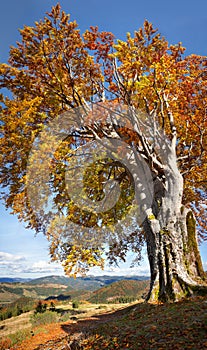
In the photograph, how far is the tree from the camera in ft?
39.2

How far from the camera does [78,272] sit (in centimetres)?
1206

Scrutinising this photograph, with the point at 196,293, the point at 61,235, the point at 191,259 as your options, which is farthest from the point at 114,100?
the point at 196,293

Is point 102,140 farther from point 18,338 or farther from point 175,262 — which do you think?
A: point 18,338

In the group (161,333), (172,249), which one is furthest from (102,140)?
(161,333)

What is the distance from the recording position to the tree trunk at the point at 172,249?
10422mm

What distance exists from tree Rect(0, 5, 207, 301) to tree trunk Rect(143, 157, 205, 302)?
0.05m

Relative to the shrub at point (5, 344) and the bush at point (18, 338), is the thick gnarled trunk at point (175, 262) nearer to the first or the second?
the bush at point (18, 338)

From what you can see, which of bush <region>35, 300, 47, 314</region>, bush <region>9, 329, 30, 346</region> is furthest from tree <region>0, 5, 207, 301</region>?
bush <region>35, 300, 47, 314</region>

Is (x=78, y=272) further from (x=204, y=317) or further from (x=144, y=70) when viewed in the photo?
(x=144, y=70)

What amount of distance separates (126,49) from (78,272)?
10874 mm

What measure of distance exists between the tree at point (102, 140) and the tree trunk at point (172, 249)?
5 centimetres

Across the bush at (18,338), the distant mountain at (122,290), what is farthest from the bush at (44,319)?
the distant mountain at (122,290)

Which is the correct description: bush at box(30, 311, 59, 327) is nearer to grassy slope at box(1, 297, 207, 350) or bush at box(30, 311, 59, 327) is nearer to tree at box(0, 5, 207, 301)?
tree at box(0, 5, 207, 301)

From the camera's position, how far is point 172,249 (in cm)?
1123
